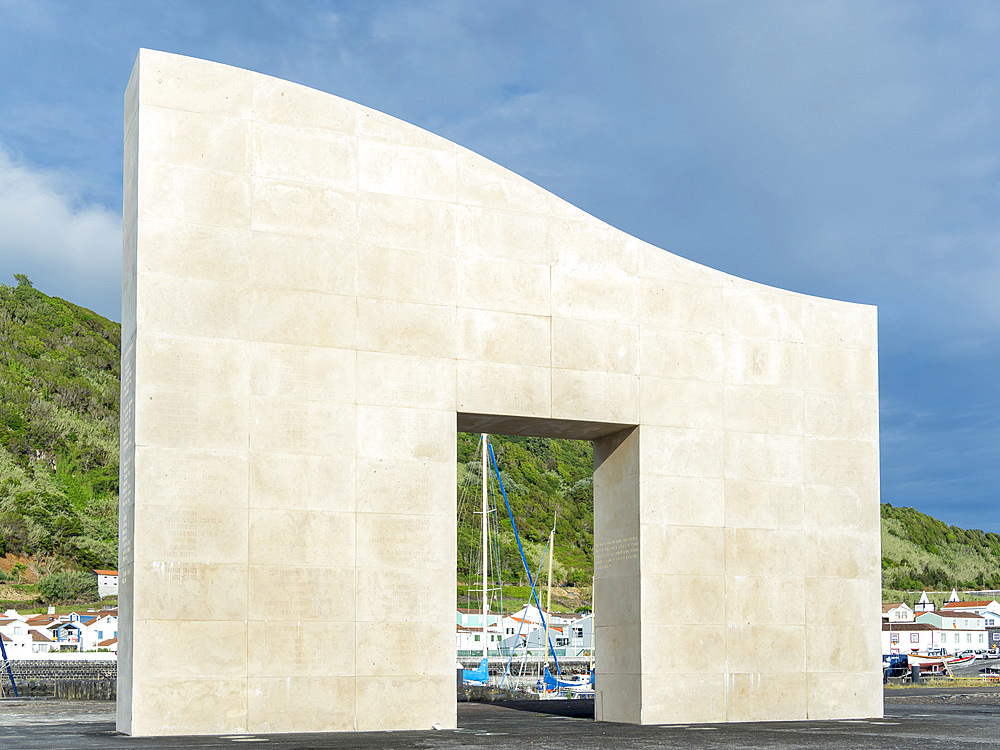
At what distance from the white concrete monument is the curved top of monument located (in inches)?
1.8

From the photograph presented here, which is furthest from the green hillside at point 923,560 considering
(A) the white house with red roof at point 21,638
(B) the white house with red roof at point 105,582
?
(A) the white house with red roof at point 21,638

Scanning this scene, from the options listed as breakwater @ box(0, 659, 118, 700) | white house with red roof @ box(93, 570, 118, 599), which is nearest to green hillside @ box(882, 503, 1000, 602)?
white house with red roof @ box(93, 570, 118, 599)

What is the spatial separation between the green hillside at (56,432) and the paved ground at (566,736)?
93136 millimetres

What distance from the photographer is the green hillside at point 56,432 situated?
108 m

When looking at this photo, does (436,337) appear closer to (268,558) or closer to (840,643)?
(268,558)

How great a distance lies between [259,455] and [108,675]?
40144 mm

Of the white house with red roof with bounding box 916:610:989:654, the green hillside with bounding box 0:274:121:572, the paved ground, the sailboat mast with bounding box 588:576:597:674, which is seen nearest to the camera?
the paved ground

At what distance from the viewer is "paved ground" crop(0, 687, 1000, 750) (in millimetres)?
14414

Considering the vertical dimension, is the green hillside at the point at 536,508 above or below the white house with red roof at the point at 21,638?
above

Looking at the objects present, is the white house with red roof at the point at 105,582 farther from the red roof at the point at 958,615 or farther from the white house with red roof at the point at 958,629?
the red roof at the point at 958,615

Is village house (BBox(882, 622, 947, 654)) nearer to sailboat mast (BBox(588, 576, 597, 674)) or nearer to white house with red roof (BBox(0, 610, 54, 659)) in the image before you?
sailboat mast (BBox(588, 576, 597, 674))

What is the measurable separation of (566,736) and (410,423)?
18.1ft

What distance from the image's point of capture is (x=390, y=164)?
18.5 metres

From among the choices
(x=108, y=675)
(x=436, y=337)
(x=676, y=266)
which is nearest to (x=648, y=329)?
(x=676, y=266)
